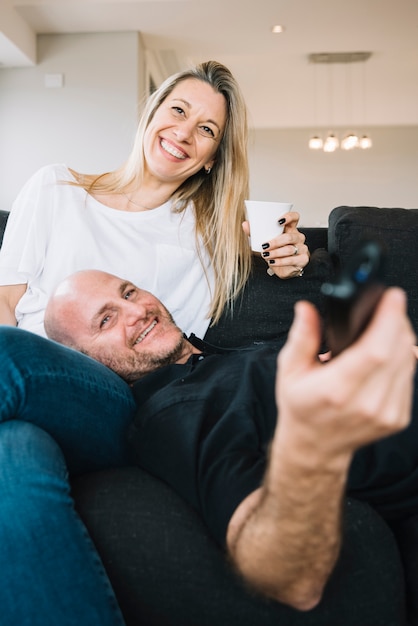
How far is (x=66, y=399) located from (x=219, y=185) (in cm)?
110

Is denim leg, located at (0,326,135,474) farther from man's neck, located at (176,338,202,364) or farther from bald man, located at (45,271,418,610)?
man's neck, located at (176,338,202,364)

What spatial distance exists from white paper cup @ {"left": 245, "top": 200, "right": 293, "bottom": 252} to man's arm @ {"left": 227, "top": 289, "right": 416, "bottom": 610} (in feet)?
2.64

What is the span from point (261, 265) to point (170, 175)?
390mm

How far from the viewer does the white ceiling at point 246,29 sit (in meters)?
4.67

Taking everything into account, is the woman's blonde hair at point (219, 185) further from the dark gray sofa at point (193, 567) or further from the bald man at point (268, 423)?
the dark gray sofa at point (193, 567)

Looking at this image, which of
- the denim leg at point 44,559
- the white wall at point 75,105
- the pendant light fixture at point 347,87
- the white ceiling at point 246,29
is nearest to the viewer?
the denim leg at point 44,559

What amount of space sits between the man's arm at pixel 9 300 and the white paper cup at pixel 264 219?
0.66 m

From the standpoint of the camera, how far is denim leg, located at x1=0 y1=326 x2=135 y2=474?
0.90 meters

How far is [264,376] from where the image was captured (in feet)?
3.37

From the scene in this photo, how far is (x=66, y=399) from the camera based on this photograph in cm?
95

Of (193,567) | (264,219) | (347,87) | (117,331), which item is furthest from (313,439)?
(347,87)

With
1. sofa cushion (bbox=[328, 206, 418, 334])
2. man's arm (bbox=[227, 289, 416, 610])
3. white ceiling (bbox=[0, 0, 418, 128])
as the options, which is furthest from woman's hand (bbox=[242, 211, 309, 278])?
white ceiling (bbox=[0, 0, 418, 128])

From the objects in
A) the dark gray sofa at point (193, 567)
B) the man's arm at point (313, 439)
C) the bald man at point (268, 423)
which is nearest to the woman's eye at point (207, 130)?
the bald man at point (268, 423)

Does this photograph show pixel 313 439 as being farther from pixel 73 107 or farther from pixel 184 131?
pixel 73 107
